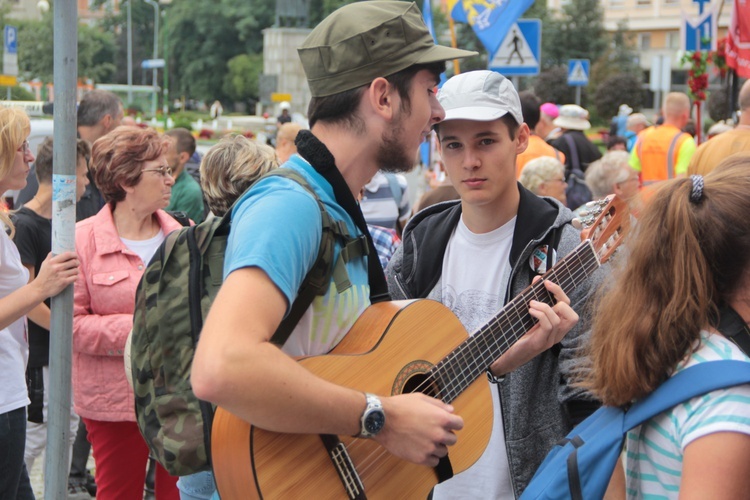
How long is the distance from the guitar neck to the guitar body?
34mm

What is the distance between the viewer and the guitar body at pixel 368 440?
2.00 m

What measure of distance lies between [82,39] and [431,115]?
7044cm

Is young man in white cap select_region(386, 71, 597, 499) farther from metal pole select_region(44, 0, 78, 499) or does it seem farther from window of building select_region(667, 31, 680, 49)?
window of building select_region(667, 31, 680, 49)

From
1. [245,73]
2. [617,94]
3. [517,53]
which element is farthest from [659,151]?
[245,73]

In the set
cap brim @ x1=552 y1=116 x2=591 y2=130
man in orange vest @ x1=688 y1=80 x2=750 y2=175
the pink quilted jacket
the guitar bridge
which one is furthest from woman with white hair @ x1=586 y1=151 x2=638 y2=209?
the guitar bridge

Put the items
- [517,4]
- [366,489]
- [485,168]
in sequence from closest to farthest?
[366,489], [485,168], [517,4]

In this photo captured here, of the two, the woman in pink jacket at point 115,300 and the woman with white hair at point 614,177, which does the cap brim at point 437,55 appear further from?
the woman with white hair at point 614,177

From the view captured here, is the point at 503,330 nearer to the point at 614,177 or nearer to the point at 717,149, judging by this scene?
the point at 717,149

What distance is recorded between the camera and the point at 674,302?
1928mm

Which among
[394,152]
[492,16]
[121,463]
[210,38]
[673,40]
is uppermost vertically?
[210,38]

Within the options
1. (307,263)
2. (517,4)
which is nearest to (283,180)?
(307,263)

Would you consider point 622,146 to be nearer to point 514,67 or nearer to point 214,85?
point 514,67

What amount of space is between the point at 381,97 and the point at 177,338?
748 mm

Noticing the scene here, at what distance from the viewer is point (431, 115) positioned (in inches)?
91.6
